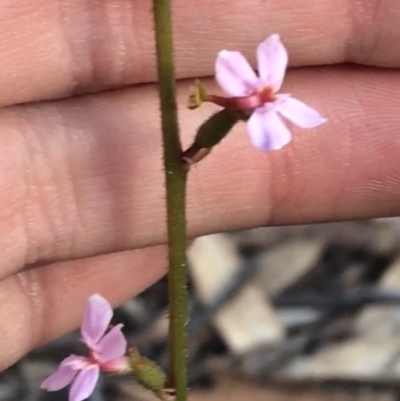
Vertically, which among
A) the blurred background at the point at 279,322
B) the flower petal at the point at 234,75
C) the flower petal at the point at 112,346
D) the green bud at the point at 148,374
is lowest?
the blurred background at the point at 279,322

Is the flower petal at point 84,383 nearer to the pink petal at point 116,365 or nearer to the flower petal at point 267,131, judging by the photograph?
the pink petal at point 116,365

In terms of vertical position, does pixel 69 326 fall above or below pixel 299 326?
above

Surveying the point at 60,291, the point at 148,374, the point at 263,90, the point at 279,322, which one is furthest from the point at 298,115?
the point at 279,322

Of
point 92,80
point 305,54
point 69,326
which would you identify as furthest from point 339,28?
point 69,326

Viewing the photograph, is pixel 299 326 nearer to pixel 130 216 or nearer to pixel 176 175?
pixel 130 216

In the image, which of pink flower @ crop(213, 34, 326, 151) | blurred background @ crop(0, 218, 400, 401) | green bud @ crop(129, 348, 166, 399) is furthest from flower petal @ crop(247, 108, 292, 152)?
blurred background @ crop(0, 218, 400, 401)

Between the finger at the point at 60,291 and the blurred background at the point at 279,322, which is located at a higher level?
the finger at the point at 60,291

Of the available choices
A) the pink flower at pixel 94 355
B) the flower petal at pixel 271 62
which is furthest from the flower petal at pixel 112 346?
the flower petal at pixel 271 62
